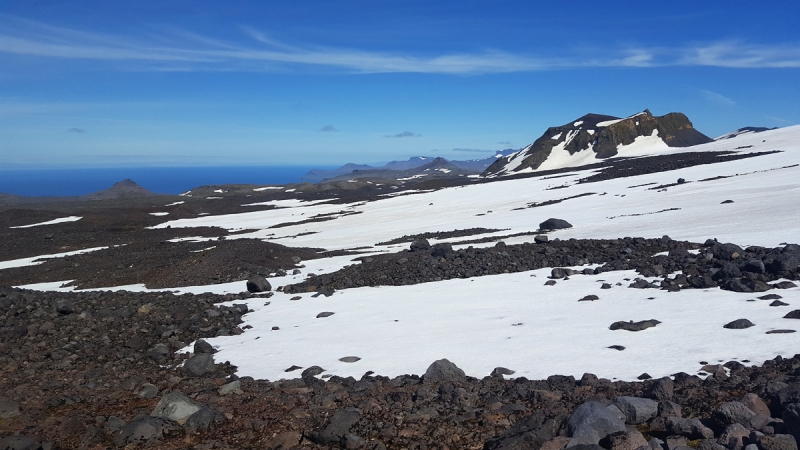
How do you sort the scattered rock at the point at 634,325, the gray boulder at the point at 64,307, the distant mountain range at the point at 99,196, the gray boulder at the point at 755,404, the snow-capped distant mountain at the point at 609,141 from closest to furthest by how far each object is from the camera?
the gray boulder at the point at 755,404, the scattered rock at the point at 634,325, the gray boulder at the point at 64,307, the snow-capped distant mountain at the point at 609,141, the distant mountain range at the point at 99,196

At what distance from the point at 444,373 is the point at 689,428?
3502 millimetres

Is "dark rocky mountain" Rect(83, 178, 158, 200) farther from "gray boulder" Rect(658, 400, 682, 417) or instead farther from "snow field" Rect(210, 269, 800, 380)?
"gray boulder" Rect(658, 400, 682, 417)

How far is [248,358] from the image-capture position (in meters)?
10.5

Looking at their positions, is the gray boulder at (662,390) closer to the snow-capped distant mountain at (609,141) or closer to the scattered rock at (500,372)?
the scattered rock at (500,372)

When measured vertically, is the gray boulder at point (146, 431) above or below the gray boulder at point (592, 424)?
below

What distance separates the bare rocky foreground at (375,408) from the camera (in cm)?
572

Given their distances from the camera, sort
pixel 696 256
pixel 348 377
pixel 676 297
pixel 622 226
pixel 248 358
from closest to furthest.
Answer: pixel 348 377 → pixel 248 358 → pixel 676 297 → pixel 696 256 → pixel 622 226

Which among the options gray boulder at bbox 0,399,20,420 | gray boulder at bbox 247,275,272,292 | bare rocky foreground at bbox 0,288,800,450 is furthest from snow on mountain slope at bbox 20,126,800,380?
gray boulder at bbox 0,399,20,420

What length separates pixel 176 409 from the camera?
282 inches

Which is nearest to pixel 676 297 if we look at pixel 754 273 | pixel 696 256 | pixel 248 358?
pixel 754 273

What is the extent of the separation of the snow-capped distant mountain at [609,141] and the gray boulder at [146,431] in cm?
8632

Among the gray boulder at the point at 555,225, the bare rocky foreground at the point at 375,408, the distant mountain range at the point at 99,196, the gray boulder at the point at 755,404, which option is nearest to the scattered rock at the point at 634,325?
the bare rocky foreground at the point at 375,408

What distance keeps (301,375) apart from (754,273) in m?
9.85

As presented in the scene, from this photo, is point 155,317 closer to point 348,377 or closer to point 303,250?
point 348,377
